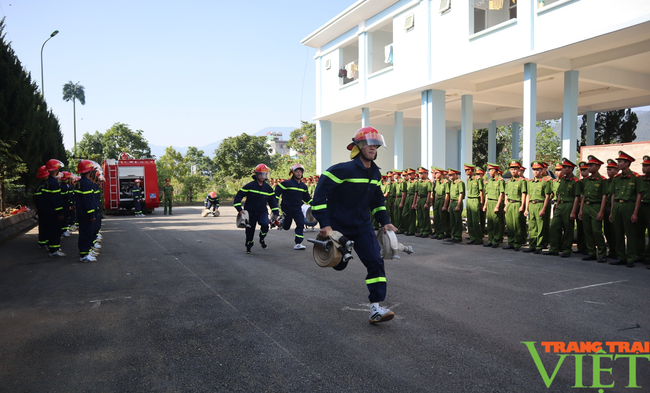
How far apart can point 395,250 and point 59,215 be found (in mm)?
9147

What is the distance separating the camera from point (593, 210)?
356 inches

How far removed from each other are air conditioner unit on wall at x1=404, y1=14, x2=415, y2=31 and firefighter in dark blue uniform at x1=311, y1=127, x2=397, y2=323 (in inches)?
607

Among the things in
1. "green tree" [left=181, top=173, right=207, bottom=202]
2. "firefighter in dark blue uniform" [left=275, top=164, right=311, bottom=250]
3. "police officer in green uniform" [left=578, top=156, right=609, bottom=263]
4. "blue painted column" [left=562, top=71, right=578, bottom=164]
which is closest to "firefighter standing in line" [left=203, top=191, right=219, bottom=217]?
"firefighter in dark blue uniform" [left=275, top=164, right=311, bottom=250]

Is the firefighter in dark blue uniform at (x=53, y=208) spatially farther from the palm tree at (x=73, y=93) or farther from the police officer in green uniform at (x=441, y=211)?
the palm tree at (x=73, y=93)

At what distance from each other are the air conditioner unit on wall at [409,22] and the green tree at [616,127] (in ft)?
51.7

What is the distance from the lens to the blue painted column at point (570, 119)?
1514 centimetres

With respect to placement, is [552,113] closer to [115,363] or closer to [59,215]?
[59,215]

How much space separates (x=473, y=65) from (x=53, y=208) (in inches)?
565

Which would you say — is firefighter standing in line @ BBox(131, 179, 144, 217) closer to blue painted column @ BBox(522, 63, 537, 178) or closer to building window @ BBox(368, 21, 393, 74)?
building window @ BBox(368, 21, 393, 74)

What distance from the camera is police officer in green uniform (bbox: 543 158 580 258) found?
9398 mm

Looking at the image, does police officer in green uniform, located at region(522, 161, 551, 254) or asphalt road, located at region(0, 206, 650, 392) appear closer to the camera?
asphalt road, located at region(0, 206, 650, 392)

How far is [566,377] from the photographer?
11.8ft

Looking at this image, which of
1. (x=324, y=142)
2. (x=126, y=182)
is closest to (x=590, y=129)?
(x=324, y=142)

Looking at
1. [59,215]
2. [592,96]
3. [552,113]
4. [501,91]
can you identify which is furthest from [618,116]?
[59,215]
